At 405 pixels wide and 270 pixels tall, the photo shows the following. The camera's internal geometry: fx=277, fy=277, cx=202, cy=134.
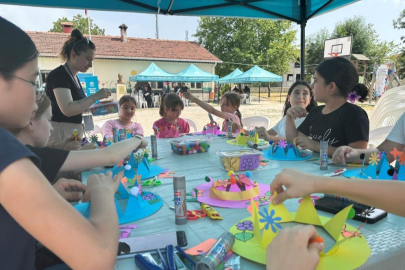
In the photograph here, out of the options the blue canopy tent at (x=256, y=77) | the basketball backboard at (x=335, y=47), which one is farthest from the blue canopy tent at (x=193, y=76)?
the basketball backboard at (x=335, y=47)

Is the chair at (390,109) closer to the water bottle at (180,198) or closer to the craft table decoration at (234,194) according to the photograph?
the craft table decoration at (234,194)

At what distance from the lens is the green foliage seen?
27.8 meters

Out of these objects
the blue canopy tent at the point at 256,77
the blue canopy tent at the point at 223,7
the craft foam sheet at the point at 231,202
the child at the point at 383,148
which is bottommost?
the craft foam sheet at the point at 231,202

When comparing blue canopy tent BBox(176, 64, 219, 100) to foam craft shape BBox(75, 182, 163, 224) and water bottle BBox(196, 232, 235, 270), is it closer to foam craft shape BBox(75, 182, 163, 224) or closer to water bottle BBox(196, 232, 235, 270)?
foam craft shape BBox(75, 182, 163, 224)

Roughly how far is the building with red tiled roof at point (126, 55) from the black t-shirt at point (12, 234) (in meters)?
18.0

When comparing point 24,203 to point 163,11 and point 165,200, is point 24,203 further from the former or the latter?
point 163,11

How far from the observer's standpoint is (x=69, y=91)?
2.64m

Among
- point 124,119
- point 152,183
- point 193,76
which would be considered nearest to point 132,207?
point 152,183

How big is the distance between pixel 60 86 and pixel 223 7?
9.14 feet

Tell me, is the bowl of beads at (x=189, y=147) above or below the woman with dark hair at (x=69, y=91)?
below

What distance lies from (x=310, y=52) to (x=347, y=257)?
113 ft

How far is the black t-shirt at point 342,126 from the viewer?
217 centimetres

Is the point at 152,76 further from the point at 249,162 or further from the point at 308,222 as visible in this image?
the point at 308,222

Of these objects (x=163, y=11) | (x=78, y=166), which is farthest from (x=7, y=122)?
(x=163, y=11)
